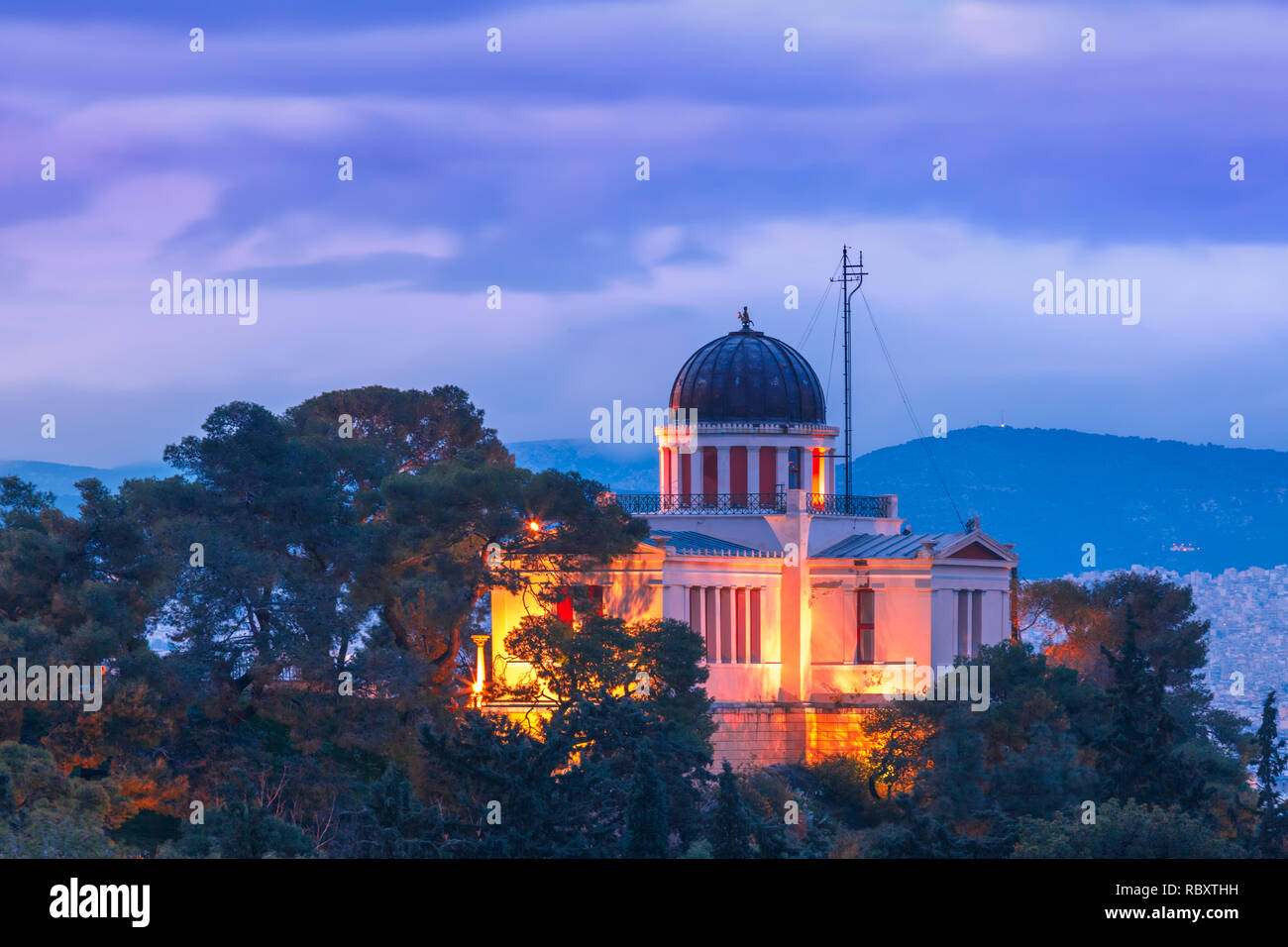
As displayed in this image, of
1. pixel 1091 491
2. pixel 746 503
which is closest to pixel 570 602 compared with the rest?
pixel 746 503

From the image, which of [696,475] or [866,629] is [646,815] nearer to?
[866,629]

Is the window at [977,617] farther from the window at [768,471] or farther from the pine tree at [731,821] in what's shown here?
the pine tree at [731,821]

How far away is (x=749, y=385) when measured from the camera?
67.7 meters

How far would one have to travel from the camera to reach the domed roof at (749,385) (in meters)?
67.6

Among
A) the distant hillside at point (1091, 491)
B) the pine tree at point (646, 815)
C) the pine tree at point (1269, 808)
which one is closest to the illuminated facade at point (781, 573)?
the pine tree at point (1269, 808)

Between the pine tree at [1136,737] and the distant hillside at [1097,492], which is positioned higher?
the distant hillside at [1097,492]

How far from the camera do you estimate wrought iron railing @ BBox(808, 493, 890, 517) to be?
6709 cm

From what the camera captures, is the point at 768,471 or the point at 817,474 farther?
the point at 817,474

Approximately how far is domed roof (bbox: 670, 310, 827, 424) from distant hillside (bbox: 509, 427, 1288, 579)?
5071 centimetres

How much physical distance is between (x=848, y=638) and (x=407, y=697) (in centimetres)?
1702

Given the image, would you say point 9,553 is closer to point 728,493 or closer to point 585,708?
point 585,708

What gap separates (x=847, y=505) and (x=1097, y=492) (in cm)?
7280
